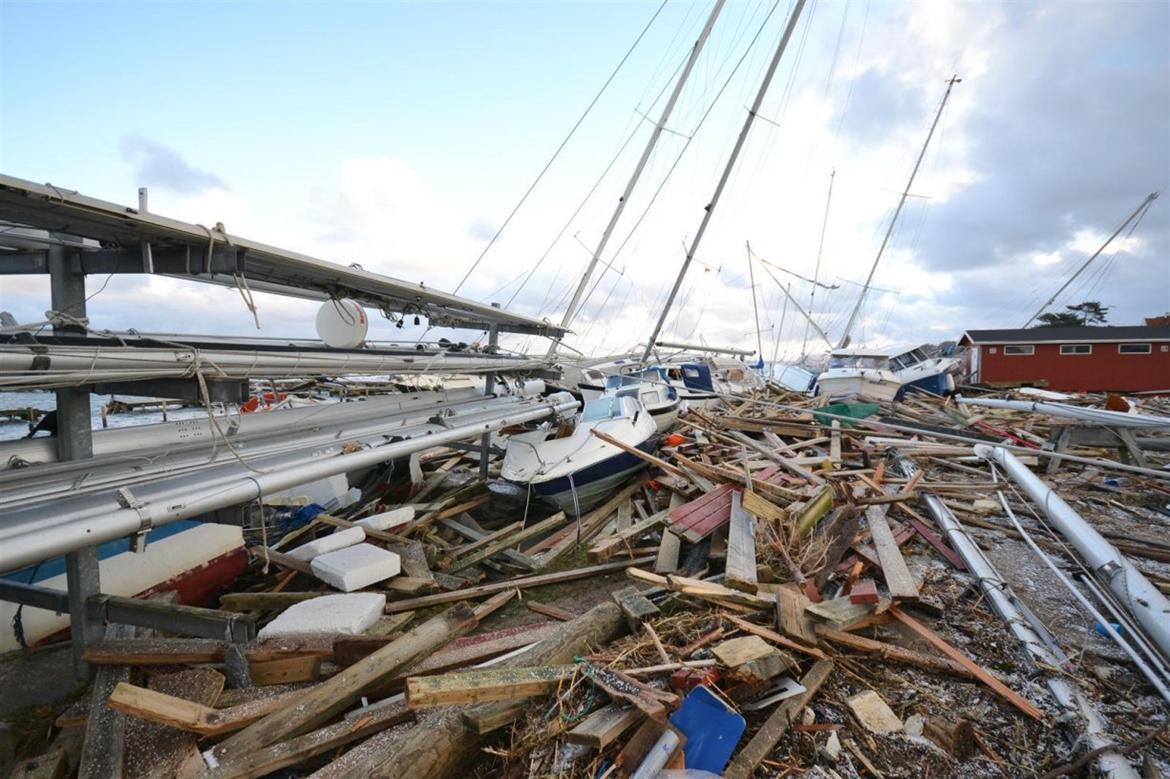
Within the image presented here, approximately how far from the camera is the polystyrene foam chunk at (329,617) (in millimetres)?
4617

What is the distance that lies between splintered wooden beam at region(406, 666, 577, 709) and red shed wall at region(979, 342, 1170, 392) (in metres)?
36.0

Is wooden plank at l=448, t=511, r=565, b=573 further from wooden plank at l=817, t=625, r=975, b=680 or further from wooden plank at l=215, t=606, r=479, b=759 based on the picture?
wooden plank at l=817, t=625, r=975, b=680

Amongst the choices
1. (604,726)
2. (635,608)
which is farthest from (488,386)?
(604,726)

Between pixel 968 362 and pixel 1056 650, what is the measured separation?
35.5 m

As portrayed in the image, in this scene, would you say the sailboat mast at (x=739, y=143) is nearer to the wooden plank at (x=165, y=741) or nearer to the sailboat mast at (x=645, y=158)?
the sailboat mast at (x=645, y=158)

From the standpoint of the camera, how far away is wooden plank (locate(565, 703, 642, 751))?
308 centimetres

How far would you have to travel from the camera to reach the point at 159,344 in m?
3.89

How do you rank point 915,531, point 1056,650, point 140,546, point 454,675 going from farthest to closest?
point 915,531 → point 1056,650 → point 454,675 → point 140,546

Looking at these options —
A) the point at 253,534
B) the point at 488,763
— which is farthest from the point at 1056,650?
the point at 253,534

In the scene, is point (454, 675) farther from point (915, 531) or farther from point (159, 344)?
point (915, 531)

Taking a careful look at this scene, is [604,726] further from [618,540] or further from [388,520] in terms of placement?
[388,520]

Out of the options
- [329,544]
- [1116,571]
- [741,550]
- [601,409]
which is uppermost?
[601,409]

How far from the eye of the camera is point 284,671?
13.9 feet

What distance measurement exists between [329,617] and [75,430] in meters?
2.40
